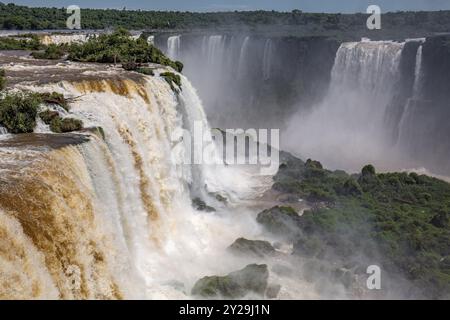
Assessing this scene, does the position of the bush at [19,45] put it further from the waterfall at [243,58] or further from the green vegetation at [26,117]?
the waterfall at [243,58]

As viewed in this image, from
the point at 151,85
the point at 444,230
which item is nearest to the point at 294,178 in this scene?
the point at 444,230

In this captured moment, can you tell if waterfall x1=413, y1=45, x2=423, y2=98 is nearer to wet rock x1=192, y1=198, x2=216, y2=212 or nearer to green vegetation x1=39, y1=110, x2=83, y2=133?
wet rock x1=192, y1=198, x2=216, y2=212

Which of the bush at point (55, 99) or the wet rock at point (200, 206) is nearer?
the bush at point (55, 99)

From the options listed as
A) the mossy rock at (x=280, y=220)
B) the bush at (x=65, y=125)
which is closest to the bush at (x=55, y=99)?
the bush at (x=65, y=125)

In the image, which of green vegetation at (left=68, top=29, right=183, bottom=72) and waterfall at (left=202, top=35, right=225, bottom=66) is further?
waterfall at (left=202, top=35, right=225, bottom=66)

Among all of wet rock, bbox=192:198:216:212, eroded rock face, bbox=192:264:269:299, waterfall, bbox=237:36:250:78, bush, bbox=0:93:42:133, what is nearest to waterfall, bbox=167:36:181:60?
waterfall, bbox=237:36:250:78

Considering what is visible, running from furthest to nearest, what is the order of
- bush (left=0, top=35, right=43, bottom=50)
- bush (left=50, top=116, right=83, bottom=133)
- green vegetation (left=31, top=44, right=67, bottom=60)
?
1. bush (left=0, top=35, right=43, bottom=50)
2. green vegetation (left=31, top=44, right=67, bottom=60)
3. bush (left=50, top=116, right=83, bottom=133)
